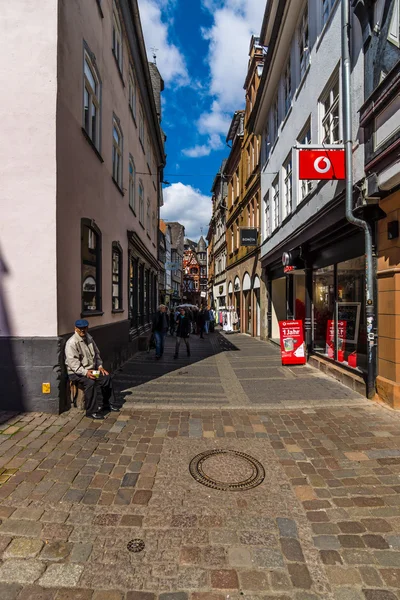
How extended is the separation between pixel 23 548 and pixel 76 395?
10.6 feet

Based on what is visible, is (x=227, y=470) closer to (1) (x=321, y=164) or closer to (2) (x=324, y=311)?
(1) (x=321, y=164)

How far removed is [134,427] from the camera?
16.3 feet

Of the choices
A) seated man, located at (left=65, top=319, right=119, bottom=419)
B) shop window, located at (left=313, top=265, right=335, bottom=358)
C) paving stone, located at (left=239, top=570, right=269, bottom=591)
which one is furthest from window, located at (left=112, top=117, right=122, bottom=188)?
paving stone, located at (left=239, top=570, right=269, bottom=591)

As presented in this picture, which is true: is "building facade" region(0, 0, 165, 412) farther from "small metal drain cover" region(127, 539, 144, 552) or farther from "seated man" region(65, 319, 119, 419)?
"small metal drain cover" region(127, 539, 144, 552)

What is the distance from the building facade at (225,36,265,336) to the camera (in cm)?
1828

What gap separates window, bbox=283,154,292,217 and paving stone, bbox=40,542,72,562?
11.0 metres

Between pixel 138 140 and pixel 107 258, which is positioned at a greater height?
pixel 138 140

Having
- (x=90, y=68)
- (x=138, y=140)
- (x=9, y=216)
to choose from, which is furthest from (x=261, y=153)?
(x=9, y=216)

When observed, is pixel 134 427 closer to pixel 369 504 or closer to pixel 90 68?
pixel 369 504

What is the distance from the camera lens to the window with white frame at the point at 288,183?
11930 millimetres

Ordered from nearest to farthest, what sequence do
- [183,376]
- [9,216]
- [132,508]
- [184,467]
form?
[132,508], [184,467], [9,216], [183,376]

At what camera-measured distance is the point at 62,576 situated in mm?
2334

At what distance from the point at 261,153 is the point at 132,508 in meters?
16.7

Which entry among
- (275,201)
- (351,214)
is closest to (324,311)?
(351,214)
